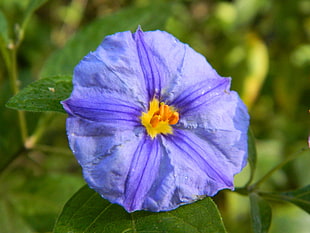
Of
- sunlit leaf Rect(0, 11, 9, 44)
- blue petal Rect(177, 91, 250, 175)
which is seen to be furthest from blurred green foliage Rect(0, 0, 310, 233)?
blue petal Rect(177, 91, 250, 175)

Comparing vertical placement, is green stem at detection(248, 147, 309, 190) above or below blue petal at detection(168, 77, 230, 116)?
below

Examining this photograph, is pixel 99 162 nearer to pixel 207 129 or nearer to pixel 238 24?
pixel 207 129

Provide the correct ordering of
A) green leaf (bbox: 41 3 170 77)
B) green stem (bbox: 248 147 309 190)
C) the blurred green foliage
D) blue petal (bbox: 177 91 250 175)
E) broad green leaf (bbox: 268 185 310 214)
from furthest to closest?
the blurred green foliage, green leaf (bbox: 41 3 170 77), broad green leaf (bbox: 268 185 310 214), green stem (bbox: 248 147 309 190), blue petal (bbox: 177 91 250 175)

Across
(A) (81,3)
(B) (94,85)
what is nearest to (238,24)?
(A) (81,3)

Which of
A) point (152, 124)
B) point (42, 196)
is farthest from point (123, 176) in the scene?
point (42, 196)

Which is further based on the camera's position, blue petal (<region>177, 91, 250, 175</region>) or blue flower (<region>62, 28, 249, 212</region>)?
blue petal (<region>177, 91, 250, 175</region>)

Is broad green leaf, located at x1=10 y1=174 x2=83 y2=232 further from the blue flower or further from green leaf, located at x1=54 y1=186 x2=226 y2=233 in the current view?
the blue flower

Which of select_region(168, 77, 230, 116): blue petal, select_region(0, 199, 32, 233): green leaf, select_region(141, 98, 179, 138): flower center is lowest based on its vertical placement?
select_region(0, 199, 32, 233): green leaf

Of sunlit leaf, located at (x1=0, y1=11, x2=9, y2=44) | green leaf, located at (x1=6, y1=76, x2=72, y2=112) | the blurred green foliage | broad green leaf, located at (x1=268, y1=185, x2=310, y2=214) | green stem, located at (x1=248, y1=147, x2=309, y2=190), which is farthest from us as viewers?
the blurred green foliage
